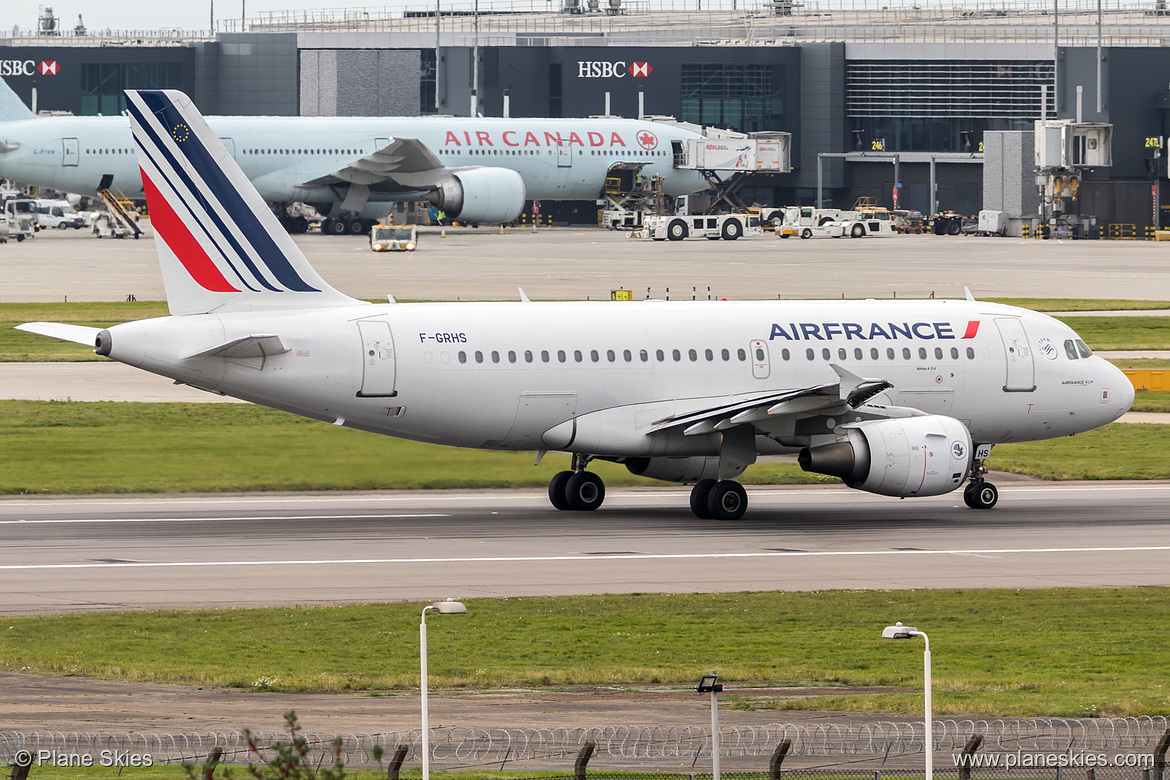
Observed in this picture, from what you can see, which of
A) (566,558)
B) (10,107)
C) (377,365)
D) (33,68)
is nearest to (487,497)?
(377,365)

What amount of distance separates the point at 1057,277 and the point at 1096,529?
59.0 metres

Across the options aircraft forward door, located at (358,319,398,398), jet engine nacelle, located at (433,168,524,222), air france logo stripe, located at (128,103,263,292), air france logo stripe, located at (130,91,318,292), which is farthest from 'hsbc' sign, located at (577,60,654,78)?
air france logo stripe, located at (128,103,263,292)

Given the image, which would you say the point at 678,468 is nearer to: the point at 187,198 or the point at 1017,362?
the point at 1017,362

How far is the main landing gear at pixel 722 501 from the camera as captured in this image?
3469 cm

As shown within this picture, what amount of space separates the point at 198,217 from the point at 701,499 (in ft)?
35.5

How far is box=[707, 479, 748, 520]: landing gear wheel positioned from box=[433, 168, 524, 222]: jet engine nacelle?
83.6 metres

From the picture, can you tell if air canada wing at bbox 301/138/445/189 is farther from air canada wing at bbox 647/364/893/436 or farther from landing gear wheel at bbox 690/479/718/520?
air canada wing at bbox 647/364/893/436

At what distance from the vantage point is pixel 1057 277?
91062mm

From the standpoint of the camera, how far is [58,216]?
14225cm

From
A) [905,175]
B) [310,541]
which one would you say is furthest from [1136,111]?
[310,541]

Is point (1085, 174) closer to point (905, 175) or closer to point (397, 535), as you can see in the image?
point (905, 175)

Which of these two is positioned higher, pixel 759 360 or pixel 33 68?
pixel 33 68

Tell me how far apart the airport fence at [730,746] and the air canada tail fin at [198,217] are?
15.4 m

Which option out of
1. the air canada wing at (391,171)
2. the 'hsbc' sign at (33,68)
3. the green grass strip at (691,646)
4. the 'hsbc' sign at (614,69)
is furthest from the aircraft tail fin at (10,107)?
the green grass strip at (691,646)
